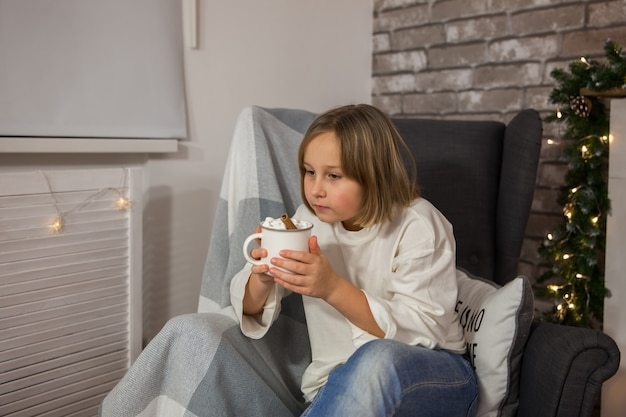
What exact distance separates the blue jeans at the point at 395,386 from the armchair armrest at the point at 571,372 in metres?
0.13

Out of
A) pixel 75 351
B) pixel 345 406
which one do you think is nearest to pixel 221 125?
pixel 75 351

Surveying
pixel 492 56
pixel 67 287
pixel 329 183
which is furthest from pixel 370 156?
pixel 492 56

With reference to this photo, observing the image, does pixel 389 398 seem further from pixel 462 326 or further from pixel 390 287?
pixel 462 326

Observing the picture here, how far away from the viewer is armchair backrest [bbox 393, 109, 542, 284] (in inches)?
62.4

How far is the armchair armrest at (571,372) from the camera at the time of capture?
108 centimetres

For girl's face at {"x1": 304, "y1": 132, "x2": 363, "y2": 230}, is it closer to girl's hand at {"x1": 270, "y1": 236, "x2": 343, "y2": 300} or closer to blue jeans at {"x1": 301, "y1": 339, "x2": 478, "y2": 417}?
girl's hand at {"x1": 270, "y1": 236, "x2": 343, "y2": 300}

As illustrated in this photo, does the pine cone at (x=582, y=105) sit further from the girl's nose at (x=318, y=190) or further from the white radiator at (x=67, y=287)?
the white radiator at (x=67, y=287)

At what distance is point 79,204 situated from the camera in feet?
5.24

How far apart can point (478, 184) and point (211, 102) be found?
2.92 ft

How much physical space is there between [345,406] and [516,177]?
2.77 ft

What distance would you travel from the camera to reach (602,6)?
6.25 ft

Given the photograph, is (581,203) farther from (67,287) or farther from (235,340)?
(67,287)

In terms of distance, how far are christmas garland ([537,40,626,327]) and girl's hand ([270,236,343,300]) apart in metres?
0.95

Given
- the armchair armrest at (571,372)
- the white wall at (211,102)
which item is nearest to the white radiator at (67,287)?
the white wall at (211,102)
